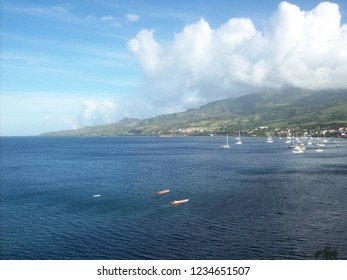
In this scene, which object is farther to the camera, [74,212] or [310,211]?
[74,212]

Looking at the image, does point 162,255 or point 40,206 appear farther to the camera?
point 40,206

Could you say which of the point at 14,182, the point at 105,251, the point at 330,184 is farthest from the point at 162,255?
the point at 14,182

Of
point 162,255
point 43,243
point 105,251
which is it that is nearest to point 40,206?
point 43,243

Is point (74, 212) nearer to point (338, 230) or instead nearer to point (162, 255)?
point (162, 255)

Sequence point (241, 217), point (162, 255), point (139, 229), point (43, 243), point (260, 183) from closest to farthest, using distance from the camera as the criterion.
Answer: point (162, 255)
point (43, 243)
point (139, 229)
point (241, 217)
point (260, 183)

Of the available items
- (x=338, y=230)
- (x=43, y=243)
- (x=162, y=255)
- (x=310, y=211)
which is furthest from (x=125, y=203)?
(x=338, y=230)

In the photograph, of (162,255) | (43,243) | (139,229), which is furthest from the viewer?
(139,229)

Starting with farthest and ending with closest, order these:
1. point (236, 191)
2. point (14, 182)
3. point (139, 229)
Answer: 1. point (14, 182)
2. point (236, 191)
3. point (139, 229)

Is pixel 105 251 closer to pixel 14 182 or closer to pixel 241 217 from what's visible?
pixel 241 217

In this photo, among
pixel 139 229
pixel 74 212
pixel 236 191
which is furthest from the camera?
pixel 236 191
